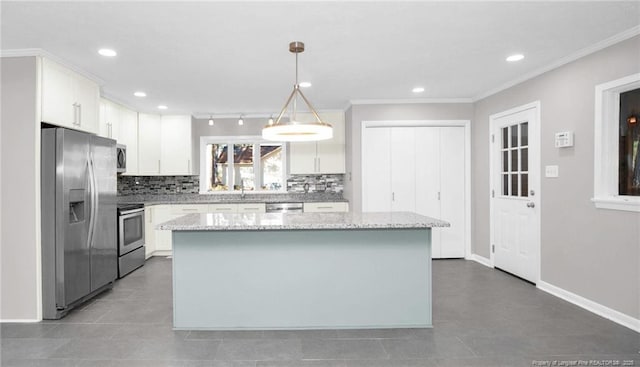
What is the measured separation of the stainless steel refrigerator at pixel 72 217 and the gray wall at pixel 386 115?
121 inches

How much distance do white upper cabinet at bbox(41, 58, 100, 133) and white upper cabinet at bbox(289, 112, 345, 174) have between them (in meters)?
2.80

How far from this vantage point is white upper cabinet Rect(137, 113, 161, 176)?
5537 millimetres

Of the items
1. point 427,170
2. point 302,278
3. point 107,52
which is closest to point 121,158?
point 107,52

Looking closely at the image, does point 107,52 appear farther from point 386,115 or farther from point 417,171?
point 417,171

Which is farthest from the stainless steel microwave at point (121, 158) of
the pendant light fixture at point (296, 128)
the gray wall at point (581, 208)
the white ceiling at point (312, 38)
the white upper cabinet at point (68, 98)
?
the gray wall at point (581, 208)

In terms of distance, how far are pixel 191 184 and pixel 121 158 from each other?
136cm

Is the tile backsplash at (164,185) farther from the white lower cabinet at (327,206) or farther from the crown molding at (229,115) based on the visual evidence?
the white lower cabinet at (327,206)

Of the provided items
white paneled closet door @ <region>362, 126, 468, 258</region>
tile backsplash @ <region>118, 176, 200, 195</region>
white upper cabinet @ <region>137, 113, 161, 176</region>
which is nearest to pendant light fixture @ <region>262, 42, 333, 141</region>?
white paneled closet door @ <region>362, 126, 468, 258</region>

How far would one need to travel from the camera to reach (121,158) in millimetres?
4887

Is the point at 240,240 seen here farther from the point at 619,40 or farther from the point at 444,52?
the point at 619,40

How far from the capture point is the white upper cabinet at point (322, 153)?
5691mm

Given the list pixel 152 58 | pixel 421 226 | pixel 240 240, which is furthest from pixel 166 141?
pixel 421 226

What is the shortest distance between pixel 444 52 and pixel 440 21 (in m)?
0.69

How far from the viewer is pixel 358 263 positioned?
286cm
